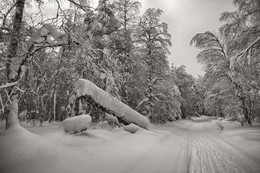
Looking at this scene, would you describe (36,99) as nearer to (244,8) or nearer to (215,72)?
(244,8)

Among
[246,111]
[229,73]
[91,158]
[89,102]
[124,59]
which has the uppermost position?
[124,59]

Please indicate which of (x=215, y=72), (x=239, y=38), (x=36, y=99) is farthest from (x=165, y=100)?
(x=36, y=99)

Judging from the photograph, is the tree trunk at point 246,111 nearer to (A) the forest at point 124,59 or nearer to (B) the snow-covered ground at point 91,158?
(A) the forest at point 124,59

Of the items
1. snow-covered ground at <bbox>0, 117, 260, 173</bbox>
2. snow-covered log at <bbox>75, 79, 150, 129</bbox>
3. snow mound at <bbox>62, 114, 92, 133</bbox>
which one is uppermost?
snow-covered log at <bbox>75, 79, 150, 129</bbox>

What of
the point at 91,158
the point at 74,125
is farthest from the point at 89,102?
the point at 91,158

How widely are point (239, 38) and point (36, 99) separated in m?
9.84

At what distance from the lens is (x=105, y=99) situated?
7441 mm

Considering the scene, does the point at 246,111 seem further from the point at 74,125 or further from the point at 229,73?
the point at 74,125

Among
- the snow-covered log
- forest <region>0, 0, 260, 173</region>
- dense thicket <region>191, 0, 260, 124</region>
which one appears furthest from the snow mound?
dense thicket <region>191, 0, 260, 124</region>

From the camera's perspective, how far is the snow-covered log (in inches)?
275

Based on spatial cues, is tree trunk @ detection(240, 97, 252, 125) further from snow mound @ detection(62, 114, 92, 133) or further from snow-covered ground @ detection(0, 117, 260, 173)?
snow mound @ detection(62, 114, 92, 133)

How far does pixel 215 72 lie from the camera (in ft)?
41.4

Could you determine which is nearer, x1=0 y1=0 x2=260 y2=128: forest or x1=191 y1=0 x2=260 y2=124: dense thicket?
x1=0 y1=0 x2=260 y2=128: forest

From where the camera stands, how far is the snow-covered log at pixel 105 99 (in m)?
6.98
